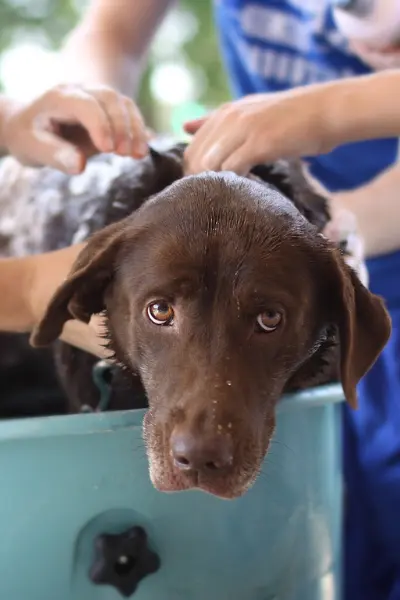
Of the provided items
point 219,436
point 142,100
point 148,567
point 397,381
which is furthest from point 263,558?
point 142,100

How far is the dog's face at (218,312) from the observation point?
783mm

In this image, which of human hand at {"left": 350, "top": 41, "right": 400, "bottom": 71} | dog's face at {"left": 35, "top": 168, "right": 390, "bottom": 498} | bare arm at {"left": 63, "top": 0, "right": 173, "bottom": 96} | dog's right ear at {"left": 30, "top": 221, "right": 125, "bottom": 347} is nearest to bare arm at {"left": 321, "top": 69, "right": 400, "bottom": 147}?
dog's face at {"left": 35, "top": 168, "right": 390, "bottom": 498}

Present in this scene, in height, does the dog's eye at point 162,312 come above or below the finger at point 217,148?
below

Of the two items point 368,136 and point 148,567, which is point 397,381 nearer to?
point 368,136

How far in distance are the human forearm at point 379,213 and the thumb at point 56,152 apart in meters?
0.59

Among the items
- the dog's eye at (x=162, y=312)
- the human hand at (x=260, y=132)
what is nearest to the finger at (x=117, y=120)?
the human hand at (x=260, y=132)

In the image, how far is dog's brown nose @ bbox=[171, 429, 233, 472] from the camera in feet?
2.43

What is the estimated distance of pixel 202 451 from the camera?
2.43ft

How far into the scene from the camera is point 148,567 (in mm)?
868

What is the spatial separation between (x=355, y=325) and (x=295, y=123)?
0.33 metres

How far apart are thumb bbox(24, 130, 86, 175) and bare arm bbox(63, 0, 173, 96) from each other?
62 centimetres

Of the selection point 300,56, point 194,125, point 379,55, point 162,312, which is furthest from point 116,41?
point 162,312

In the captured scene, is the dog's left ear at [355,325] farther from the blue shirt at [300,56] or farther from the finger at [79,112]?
the blue shirt at [300,56]

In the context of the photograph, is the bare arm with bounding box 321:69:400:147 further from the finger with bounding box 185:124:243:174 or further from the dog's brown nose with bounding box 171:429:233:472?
the dog's brown nose with bounding box 171:429:233:472
